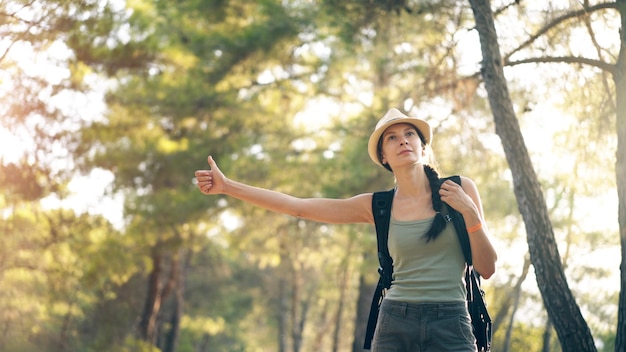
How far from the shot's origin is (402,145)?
3.49m

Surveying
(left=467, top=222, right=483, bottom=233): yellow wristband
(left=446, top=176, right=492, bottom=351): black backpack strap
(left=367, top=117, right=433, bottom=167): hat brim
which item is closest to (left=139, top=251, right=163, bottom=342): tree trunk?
(left=367, top=117, right=433, bottom=167): hat brim

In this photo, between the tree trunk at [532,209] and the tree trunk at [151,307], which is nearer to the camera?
the tree trunk at [532,209]

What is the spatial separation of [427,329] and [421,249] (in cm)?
35

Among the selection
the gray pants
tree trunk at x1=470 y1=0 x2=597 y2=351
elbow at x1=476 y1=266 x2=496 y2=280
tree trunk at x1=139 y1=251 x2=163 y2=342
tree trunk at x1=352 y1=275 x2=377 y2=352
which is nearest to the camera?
the gray pants

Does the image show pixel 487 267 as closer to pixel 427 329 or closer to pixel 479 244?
pixel 479 244

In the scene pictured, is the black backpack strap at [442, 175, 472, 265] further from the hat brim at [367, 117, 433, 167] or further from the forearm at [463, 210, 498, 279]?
the hat brim at [367, 117, 433, 167]

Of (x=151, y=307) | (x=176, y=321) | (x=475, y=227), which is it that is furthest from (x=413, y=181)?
(x=176, y=321)

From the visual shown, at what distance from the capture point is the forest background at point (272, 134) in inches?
338

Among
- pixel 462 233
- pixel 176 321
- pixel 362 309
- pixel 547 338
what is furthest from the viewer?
pixel 176 321

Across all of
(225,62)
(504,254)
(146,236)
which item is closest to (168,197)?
(146,236)

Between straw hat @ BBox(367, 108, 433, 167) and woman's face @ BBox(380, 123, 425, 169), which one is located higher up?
straw hat @ BBox(367, 108, 433, 167)

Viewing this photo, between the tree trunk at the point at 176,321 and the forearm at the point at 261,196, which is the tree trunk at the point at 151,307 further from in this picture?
the forearm at the point at 261,196

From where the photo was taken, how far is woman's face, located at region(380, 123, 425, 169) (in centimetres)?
346

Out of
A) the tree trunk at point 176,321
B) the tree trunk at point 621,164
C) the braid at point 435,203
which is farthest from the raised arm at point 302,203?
the tree trunk at point 176,321
